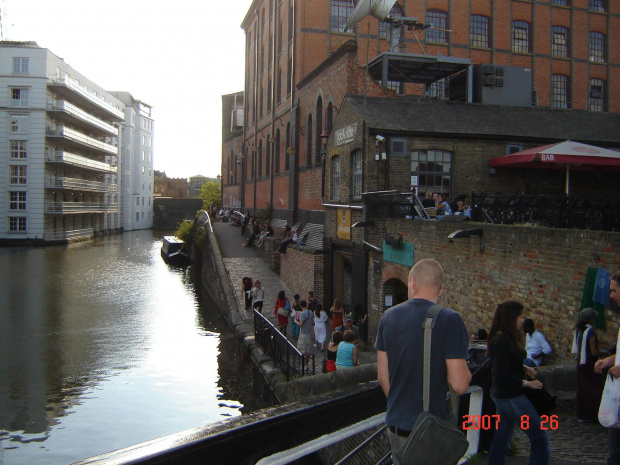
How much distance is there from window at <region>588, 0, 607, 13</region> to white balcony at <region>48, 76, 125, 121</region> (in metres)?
37.6

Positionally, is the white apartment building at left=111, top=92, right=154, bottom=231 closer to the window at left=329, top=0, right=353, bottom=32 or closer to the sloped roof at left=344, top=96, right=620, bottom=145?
the window at left=329, top=0, right=353, bottom=32

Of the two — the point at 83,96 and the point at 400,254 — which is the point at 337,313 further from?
the point at 83,96

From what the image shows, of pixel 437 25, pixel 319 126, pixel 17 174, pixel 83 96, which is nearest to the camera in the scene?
pixel 319 126

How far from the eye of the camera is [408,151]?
14312mm

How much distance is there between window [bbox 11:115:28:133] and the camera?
146 ft

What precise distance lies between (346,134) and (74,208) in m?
40.6

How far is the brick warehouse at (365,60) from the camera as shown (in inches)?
885

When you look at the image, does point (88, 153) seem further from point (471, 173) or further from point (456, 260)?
point (456, 260)

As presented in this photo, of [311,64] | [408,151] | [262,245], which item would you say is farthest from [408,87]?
[408,151]

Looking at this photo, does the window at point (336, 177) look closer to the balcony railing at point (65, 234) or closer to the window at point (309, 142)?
the window at point (309, 142)

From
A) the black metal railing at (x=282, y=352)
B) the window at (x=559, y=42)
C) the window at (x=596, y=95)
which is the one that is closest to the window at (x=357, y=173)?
the black metal railing at (x=282, y=352)

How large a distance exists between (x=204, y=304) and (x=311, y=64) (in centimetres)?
1206

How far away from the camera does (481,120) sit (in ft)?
50.8

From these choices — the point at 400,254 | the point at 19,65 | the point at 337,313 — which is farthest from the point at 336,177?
the point at 19,65
